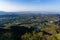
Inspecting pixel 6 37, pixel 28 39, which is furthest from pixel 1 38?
pixel 28 39

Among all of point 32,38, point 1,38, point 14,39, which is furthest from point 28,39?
point 1,38

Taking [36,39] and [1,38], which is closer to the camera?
[36,39]

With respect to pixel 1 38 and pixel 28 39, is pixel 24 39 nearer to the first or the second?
pixel 28 39

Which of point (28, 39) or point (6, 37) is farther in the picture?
point (6, 37)

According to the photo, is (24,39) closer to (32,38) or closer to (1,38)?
(32,38)

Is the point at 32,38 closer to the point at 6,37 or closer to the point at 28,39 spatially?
the point at 28,39

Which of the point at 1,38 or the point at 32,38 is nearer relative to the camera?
the point at 32,38

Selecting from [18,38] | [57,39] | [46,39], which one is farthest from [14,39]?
[57,39]
